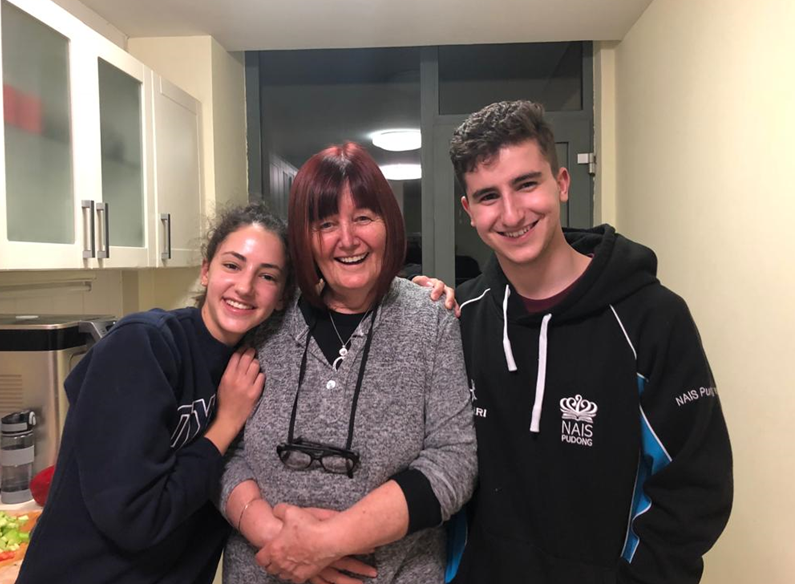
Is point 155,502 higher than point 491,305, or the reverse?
point 491,305

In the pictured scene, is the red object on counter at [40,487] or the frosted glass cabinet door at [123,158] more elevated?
the frosted glass cabinet door at [123,158]

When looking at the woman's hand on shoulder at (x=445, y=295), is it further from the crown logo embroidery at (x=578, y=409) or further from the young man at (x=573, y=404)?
the crown logo embroidery at (x=578, y=409)

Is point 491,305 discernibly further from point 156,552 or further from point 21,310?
point 21,310

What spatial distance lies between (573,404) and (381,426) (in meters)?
0.37

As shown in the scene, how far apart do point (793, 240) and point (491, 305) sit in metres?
0.76

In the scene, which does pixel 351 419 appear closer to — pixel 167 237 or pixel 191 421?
pixel 191 421

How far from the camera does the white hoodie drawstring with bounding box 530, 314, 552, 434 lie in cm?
108

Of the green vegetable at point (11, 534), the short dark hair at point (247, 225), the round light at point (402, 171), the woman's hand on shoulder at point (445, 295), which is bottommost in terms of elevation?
the green vegetable at point (11, 534)

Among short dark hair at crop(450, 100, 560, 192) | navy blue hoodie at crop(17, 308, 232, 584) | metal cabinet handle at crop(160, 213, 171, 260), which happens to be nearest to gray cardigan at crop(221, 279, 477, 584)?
navy blue hoodie at crop(17, 308, 232, 584)

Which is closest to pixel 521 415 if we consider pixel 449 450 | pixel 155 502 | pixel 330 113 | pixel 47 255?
pixel 449 450

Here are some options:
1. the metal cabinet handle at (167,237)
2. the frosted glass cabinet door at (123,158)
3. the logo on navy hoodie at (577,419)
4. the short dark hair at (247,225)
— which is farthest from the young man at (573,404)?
the metal cabinet handle at (167,237)

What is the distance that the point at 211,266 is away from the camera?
1154 mm

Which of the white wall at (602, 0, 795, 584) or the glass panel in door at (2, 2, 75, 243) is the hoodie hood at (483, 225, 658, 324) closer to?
the white wall at (602, 0, 795, 584)

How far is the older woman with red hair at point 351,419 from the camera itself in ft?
3.20
